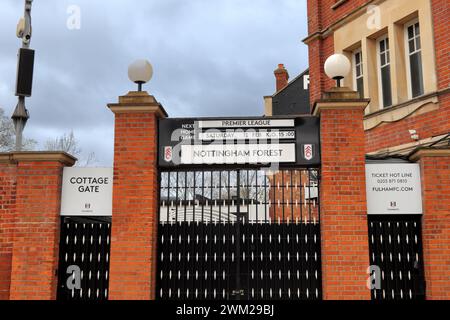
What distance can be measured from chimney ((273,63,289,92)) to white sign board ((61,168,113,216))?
24.2m

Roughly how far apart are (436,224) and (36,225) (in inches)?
235

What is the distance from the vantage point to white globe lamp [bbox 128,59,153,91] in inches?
296

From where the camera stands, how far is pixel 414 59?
1192 cm

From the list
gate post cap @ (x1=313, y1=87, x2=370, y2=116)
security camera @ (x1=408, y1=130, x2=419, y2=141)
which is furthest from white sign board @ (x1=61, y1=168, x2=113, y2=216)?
security camera @ (x1=408, y1=130, x2=419, y2=141)

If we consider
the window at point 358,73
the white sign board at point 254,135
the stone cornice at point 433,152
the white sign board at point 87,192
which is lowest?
the white sign board at point 87,192

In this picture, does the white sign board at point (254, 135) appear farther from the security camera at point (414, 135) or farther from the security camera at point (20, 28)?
the security camera at point (414, 135)

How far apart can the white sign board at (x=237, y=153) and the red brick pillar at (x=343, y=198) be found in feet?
1.97

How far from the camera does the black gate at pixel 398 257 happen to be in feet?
23.4

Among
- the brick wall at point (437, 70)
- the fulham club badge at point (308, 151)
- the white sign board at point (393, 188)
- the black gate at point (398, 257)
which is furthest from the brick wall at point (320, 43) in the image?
the black gate at point (398, 257)

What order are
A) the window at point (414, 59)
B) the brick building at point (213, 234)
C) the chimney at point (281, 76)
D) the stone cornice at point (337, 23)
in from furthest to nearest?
the chimney at point (281, 76), the stone cornice at point (337, 23), the window at point (414, 59), the brick building at point (213, 234)

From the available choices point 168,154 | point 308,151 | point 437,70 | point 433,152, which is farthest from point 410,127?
point 168,154

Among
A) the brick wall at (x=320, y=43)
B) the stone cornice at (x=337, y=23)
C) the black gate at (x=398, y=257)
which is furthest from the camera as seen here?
the brick wall at (x=320, y=43)

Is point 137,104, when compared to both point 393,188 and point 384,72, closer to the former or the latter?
point 393,188
